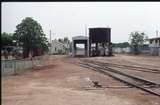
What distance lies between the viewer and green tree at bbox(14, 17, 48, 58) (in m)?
47.5

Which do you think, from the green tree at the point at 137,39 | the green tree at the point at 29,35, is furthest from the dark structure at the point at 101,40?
the green tree at the point at 137,39

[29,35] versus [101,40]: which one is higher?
[29,35]

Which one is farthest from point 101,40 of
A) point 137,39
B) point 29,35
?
point 137,39

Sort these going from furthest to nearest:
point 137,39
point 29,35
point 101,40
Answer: point 137,39
point 101,40
point 29,35

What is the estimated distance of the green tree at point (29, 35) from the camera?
47.5 meters

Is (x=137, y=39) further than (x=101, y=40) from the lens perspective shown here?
Yes

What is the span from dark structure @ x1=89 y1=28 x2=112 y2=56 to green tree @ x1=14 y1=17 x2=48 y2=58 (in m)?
14.8

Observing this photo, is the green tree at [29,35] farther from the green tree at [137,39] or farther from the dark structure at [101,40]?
the green tree at [137,39]

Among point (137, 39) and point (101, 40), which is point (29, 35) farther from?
point (137, 39)

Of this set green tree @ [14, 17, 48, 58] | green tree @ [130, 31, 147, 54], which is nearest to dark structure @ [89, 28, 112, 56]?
green tree @ [14, 17, 48, 58]

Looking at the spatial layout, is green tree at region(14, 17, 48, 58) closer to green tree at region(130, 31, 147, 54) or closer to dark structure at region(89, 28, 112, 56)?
dark structure at region(89, 28, 112, 56)

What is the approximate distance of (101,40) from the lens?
62.2m

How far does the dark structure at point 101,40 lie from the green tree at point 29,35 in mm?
14826

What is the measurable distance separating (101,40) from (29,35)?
17824 mm
